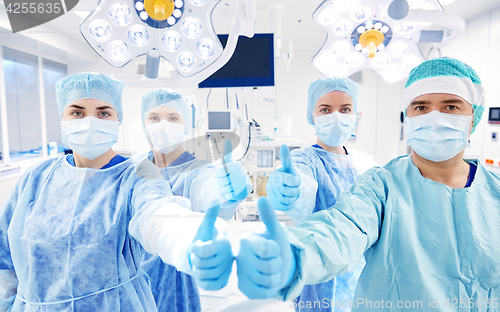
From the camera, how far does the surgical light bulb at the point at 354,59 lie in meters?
1.04

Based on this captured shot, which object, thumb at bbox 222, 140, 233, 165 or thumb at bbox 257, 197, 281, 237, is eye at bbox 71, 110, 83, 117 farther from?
thumb at bbox 257, 197, 281, 237

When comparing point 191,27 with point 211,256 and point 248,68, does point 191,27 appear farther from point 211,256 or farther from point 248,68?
point 211,256

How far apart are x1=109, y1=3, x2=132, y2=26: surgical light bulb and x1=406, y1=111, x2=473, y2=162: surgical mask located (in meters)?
0.91

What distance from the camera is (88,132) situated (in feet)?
2.92

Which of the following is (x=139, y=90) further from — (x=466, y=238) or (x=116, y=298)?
(x=466, y=238)

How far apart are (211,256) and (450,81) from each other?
2.79 ft

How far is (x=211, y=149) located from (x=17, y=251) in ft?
2.48

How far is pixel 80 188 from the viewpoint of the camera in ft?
3.12

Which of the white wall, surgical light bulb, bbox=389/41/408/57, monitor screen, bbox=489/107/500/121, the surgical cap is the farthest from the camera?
monitor screen, bbox=489/107/500/121

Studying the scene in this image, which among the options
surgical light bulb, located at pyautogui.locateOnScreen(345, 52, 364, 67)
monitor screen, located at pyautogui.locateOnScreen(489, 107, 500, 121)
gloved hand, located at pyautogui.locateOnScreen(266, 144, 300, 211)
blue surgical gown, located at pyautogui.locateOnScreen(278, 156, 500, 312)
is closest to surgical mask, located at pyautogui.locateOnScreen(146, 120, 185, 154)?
gloved hand, located at pyautogui.locateOnScreen(266, 144, 300, 211)

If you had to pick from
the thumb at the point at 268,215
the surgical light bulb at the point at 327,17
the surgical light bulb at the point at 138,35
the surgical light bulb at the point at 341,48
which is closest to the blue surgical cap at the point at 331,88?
the surgical light bulb at the point at 341,48

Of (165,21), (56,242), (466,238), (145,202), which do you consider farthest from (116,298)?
(466,238)

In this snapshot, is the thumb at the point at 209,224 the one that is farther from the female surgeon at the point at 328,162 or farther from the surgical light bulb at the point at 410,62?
the surgical light bulb at the point at 410,62

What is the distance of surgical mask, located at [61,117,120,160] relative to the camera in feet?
2.93
